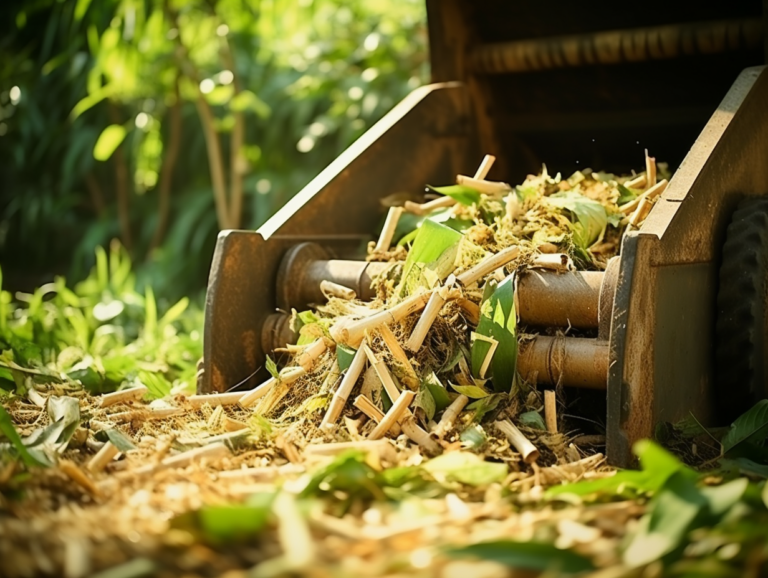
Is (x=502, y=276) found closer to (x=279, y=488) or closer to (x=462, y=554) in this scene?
(x=279, y=488)

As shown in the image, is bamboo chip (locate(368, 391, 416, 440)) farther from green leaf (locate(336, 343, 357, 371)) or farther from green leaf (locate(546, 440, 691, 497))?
green leaf (locate(546, 440, 691, 497))

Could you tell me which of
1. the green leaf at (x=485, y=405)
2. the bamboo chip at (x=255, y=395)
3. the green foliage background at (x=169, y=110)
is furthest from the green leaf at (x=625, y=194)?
the green foliage background at (x=169, y=110)

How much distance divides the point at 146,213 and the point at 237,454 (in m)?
4.14

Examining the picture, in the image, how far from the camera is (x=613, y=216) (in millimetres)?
2158

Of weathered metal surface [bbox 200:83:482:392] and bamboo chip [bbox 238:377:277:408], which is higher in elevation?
weathered metal surface [bbox 200:83:482:392]

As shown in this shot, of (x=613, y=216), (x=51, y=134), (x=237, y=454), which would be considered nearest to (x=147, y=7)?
(x=51, y=134)

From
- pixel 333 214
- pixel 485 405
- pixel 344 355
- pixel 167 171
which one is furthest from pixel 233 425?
pixel 167 171

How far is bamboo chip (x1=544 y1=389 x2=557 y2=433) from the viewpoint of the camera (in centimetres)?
176

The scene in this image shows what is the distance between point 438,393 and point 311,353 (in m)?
0.28

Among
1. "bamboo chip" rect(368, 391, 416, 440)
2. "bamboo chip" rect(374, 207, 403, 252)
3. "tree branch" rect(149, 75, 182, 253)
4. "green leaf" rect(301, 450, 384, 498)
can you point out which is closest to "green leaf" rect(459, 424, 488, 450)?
"bamboo chip" rect(368, 391, 416, 440)

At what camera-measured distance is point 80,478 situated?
1.41 meters

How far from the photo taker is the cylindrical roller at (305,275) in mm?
2178

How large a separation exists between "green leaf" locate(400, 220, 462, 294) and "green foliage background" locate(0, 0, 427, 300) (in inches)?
95.4

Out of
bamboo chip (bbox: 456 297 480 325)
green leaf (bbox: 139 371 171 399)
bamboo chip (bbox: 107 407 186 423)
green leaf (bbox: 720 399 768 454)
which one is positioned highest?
bamboo chip (bbox: 456 297 480 325)
